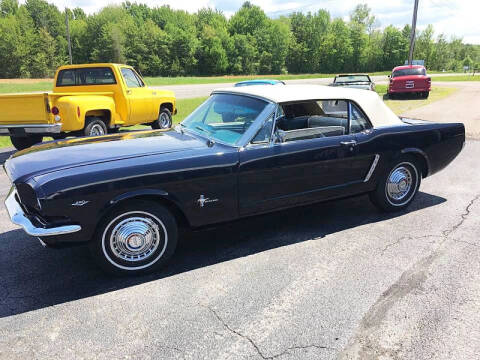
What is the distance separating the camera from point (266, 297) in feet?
10.2

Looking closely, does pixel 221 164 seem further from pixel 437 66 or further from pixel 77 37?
pixel 437 66

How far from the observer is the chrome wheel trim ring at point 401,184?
189 inches

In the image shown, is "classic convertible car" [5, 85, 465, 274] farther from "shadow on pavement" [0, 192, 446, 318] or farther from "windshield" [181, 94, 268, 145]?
"shadow on pavement" [0, 192, 446, 318]

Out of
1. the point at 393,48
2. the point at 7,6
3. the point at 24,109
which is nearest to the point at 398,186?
the point at 24,109

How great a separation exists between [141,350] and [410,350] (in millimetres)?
1701

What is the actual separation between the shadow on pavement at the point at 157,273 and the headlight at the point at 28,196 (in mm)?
710

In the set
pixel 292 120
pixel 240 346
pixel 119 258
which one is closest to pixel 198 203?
pixel 119 258

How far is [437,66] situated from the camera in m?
101

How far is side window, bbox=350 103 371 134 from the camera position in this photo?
14.7ft

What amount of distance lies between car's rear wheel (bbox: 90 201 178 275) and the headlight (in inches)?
20.0

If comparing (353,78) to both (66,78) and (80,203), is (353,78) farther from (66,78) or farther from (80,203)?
(80,203)

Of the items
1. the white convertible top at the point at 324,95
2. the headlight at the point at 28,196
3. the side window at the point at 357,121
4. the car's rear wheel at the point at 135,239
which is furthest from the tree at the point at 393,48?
the headlight at the point at 28,196

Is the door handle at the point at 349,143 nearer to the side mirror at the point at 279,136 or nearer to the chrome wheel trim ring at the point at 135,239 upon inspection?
the side mirror at the point at 279,136

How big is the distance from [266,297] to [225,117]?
201 centimetres
